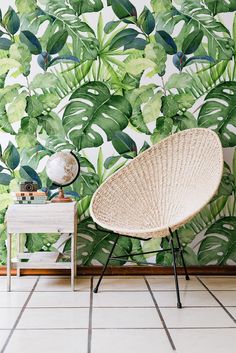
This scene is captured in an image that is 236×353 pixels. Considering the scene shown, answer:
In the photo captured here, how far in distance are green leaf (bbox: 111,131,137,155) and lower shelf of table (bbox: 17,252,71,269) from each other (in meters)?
0.82

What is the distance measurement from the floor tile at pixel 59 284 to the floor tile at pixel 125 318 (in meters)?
0.54

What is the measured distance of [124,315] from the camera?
2926 mm

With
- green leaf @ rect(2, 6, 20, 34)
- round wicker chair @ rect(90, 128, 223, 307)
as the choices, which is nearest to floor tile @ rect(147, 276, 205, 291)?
round wicker chair @ rect(90, 128, 223, 307)

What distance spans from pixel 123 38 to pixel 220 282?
1.74 m

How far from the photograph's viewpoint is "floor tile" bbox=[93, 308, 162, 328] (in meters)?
2.75

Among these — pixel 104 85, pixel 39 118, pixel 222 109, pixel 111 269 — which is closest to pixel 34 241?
pixel 111 269

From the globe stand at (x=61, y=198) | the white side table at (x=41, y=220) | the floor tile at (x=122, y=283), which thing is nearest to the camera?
the white side table at (x=41, y=220)

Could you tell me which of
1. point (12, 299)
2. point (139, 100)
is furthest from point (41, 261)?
point (139, 100)

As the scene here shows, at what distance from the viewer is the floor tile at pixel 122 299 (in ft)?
10.3

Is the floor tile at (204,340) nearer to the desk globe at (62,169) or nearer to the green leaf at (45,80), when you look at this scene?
the desk globe at (62,169)

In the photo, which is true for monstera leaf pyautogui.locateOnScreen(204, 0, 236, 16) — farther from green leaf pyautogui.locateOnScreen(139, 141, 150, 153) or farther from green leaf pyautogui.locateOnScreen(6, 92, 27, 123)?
green leaf pyautogui.locateOnScreen(6, 92, 27, 123)

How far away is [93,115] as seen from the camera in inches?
154

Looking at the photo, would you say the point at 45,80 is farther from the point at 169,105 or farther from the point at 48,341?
the point at 48,341

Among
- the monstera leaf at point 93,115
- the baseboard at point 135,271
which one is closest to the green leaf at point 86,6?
the monstera leaf at point 93,115
